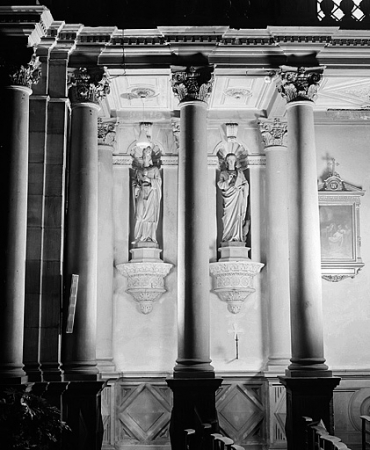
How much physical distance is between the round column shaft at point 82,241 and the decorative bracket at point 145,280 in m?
3.57

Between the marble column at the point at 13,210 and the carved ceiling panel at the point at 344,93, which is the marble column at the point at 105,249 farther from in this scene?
the carved ceiling panel at the point at 344,93

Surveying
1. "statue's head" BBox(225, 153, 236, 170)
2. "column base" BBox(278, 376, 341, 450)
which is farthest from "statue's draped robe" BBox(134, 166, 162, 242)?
"column base" BBox(278, 376, 341, 450)

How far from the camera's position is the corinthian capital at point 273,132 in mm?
22125

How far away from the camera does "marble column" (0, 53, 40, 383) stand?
1630cm

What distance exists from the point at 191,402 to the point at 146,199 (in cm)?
661

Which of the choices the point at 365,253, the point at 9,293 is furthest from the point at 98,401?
the point at 365,253

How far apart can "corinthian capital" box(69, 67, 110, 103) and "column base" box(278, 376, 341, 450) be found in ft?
25.1

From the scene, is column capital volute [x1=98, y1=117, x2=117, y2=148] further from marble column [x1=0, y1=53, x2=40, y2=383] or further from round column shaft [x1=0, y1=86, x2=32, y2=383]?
round column shaft [x1=0, y1=86, x2=32, y2=383]

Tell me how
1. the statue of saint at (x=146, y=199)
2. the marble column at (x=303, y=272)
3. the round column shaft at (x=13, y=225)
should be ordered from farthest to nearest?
the statue of saint at (x=146, y=199), the marble column at (x=303, y=272), the round column shaft at (x=13, y=225)

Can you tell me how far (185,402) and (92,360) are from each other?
2.21 meters

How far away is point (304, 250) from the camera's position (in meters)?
18.0

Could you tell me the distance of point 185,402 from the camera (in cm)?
1730

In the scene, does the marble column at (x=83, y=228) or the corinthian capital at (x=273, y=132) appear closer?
the marble column at (x=83, y=228)

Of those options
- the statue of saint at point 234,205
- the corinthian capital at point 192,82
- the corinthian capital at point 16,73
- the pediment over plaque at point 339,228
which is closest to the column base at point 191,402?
the statue of saint at point 234,205
